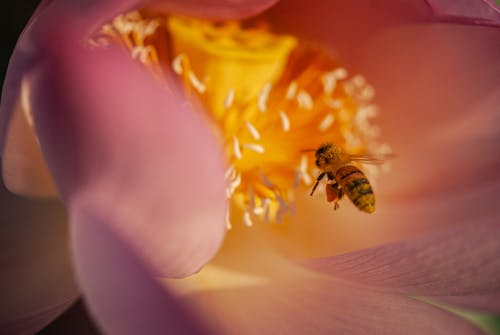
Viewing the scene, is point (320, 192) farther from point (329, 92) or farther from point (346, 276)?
point (346, 276)

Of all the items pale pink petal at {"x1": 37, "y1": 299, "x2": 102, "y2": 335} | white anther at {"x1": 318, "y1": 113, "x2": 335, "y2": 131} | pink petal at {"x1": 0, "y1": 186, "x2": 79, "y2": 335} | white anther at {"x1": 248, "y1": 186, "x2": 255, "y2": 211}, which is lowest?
pale pink petal at {"x1": 37, "y1": 299, "x2": 102, "y2": 335}

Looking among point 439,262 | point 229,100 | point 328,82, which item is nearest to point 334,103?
point 328,82

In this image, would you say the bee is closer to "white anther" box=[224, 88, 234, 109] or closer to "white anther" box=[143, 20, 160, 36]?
"white anther" box=[224, 88, 234, 109]

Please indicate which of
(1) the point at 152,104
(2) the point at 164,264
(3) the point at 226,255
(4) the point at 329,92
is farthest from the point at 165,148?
(4) the point at 329,92

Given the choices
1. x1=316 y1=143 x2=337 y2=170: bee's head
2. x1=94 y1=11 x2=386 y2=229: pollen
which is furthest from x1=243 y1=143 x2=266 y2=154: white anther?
x1=316 y1=143 x2=337 y2=170: bee's head

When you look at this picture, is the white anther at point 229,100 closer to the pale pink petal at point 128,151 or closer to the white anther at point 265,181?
the white anther at point 265,181

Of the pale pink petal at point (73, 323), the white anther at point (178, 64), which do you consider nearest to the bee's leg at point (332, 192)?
the white anther at point (178, 64)
